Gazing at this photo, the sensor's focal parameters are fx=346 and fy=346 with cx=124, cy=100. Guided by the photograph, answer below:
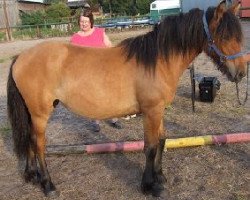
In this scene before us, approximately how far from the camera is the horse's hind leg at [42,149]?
150 inches

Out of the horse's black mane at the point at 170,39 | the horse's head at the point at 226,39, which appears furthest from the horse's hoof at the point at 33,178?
the horse's head at the point at 226,39

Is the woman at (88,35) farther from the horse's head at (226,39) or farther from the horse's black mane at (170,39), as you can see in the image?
the horse's head at (226,39)

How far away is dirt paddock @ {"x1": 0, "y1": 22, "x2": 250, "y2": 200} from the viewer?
376 cm

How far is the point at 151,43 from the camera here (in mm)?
3523

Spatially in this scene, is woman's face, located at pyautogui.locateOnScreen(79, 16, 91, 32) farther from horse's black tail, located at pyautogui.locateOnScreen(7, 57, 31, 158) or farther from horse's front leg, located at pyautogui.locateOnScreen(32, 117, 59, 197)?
horse's front leg, located at pyautogui.locateOnScreen(32, 117, 59, 197)

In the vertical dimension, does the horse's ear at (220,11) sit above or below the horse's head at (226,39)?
above

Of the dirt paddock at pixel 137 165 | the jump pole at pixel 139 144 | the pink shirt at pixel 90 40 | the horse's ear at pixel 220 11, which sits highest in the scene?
the horse's ear at pixel 220 11

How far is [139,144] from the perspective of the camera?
4559 mm

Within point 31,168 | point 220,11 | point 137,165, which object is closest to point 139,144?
point 137,165

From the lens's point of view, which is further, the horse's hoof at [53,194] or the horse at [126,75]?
the horse's hoof at [53,194]

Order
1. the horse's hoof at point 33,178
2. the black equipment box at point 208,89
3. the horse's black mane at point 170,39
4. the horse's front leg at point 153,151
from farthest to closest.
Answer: the black equipment box at point 208,89
the horse's hoof at point 33,178
the horse's front leg at point 153,151
the horse's black mane at point 170,39

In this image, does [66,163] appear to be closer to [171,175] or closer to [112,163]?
[112,163]

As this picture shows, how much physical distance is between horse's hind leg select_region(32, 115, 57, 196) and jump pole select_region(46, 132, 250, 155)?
726 millimetres

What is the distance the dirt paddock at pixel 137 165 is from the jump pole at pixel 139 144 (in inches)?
3.3
